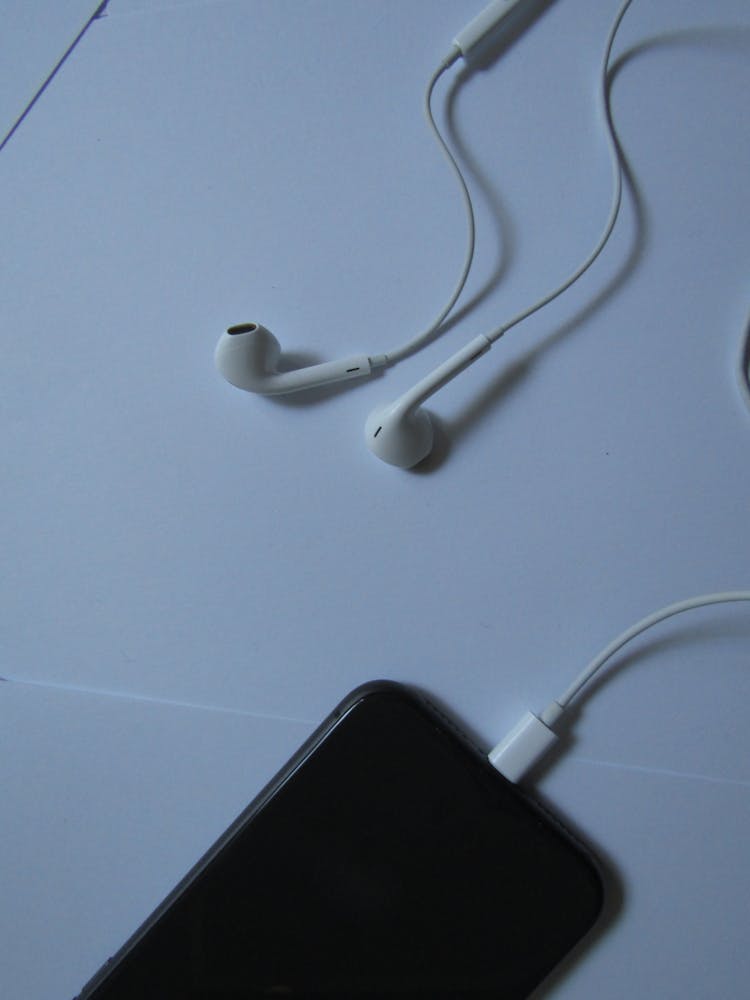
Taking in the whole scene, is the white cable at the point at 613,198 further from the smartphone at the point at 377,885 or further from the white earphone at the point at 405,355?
the smartphone at the point at 377,885

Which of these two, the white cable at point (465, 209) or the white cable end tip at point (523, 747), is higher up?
the white cable at point (465, 209)

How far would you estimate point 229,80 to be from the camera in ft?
2.17

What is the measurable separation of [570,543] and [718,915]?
31 cm

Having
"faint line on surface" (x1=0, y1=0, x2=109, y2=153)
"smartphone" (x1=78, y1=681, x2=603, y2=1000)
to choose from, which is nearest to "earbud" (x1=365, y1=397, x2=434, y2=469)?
"smartphone" (x1=78, y1=681, x2=603, y2=1000)

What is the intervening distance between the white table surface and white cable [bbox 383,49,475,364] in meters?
0.01

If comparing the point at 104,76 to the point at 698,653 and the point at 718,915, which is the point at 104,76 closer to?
the point at 698,653

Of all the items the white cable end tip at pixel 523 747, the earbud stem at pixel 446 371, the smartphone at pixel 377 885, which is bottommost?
the smartphone at pixel 377 885

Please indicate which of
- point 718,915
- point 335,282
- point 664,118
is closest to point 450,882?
point 718,915

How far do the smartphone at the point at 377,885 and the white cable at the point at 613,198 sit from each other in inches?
12.0

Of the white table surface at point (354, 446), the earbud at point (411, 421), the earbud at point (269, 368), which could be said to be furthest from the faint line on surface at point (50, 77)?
the earbud at point (411, 421)

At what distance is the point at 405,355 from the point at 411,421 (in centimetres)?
6

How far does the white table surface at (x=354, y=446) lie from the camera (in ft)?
2.01

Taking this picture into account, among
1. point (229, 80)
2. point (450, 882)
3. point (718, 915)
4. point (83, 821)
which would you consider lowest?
point (83, 821)

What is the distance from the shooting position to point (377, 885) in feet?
2.09
